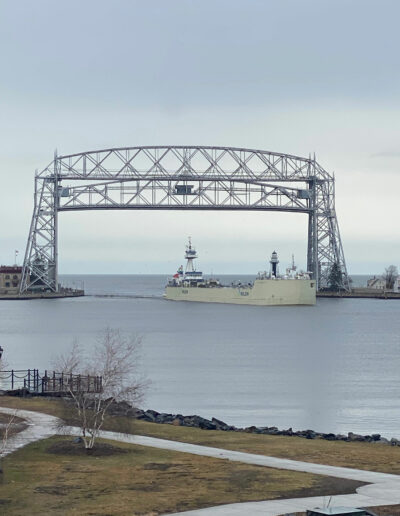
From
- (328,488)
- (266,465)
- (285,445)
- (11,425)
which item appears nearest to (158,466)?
(266,465)

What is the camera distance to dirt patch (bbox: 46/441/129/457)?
2527cm

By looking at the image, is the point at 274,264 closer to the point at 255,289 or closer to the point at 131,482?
the point at 255,289

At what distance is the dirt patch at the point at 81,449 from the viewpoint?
82.9ft

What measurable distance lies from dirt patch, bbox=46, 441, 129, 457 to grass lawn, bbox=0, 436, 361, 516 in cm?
2

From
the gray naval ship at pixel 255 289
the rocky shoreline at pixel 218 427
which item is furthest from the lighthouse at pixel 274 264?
the rocky shoreline at pixel 218 427

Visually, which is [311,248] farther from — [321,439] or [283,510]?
[283,510]

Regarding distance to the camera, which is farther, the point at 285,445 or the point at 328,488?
the point at 285,445

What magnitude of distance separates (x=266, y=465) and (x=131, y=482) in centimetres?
344

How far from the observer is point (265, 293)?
139 metres

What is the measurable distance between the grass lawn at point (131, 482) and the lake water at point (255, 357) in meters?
12.0

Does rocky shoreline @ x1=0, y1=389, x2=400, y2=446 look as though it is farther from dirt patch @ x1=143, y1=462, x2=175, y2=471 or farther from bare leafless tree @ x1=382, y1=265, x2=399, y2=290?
bare leafless tree @ x1=382, y1=265, x2=399, y2=290

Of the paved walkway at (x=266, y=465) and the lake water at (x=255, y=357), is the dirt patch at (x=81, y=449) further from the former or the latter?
the lake water at (x=255, y=357)

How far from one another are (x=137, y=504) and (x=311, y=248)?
405 feet

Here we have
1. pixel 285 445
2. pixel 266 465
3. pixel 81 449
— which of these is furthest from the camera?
pixel 285 445
